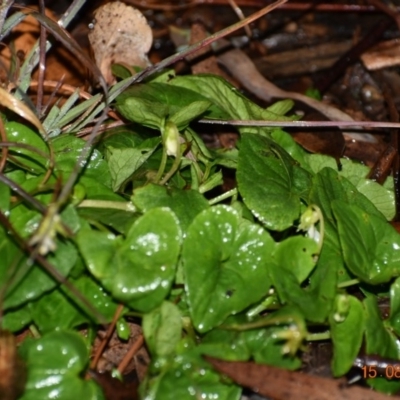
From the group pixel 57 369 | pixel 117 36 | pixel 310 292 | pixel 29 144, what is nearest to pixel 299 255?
pixel 310 292

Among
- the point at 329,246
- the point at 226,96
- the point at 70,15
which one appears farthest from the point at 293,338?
the point at 70,15

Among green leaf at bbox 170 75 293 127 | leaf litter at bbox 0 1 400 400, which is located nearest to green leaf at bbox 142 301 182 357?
leaf litter at bbox 0 1 400 400

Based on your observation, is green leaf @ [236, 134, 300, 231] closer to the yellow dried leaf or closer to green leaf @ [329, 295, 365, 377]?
green leaf @ [329, 295, 365, 377]

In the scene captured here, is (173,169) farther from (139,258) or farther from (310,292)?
(310,292)

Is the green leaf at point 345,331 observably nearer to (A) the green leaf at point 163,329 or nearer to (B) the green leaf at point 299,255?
(B) the green leaf at point 299,255

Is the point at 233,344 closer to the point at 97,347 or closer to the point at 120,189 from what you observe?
the point at 97,347
